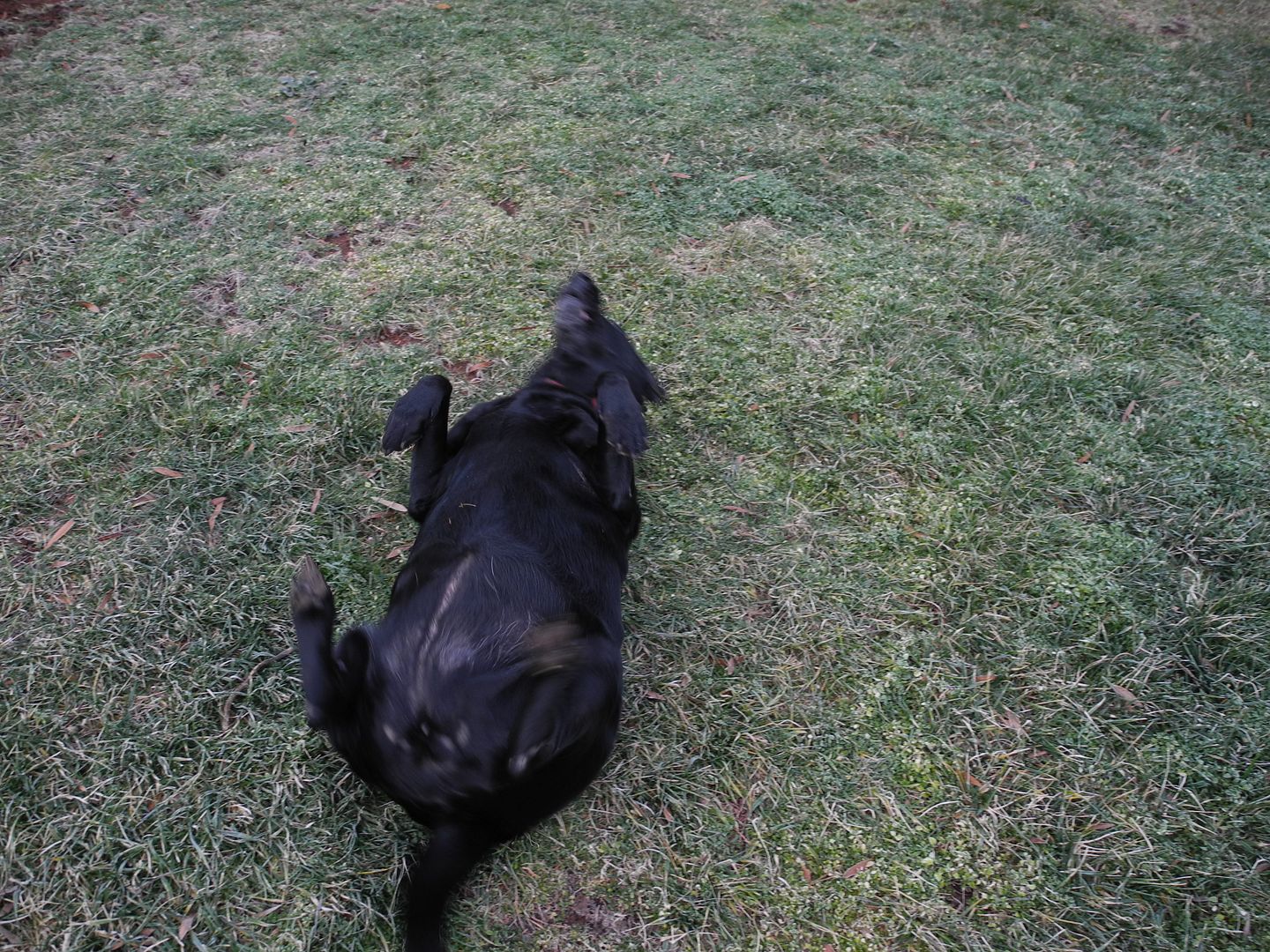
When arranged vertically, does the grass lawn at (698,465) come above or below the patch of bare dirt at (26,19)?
below

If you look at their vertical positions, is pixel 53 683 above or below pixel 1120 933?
above

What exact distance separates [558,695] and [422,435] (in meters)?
1.22

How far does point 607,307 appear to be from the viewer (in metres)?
3.97

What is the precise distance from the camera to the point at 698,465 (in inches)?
133

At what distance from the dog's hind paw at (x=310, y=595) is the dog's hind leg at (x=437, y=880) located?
66 centimetres

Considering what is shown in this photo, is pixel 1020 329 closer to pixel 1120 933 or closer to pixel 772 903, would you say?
pixel 1120 933

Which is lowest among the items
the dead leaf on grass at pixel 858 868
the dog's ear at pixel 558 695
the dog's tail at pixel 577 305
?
the dead leaf on grass at pixel 858 868

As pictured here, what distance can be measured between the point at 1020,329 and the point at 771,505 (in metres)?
1.68

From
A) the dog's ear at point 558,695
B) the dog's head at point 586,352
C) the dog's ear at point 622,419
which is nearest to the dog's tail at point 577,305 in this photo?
the dog's head at point 586,352

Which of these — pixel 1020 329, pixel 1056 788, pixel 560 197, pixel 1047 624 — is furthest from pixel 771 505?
pixel 560 197

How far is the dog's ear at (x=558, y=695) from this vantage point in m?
1.96

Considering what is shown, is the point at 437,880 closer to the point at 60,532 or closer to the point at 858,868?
the point at 858,868

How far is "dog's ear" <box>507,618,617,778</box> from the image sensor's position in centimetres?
196

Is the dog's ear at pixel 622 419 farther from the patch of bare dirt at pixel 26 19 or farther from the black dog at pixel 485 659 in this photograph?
the patch of bare dirt at pixel 26 19
